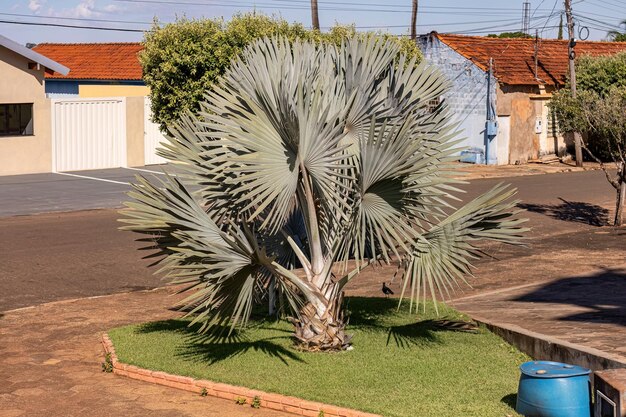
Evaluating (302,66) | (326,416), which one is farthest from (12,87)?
(326,416)

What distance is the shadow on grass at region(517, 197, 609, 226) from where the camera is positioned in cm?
2192

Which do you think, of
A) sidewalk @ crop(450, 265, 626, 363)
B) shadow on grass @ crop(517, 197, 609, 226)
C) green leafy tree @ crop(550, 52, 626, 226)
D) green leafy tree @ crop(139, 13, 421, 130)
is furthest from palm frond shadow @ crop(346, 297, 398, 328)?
green leafy tree @ crop(139, 13, 421, 130)

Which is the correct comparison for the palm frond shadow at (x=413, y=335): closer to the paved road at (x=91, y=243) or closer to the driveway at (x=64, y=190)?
the paved road at (x=91, y=243)

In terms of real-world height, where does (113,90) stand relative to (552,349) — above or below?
above

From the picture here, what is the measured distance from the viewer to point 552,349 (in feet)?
31.4

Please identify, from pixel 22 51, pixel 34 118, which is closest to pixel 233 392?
pixel 22 51

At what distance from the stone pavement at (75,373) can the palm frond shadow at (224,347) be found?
2.56 feet

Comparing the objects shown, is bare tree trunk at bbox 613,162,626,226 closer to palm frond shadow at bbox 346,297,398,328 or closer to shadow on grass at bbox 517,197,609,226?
shadow on grass at bbox 517,197,609,226

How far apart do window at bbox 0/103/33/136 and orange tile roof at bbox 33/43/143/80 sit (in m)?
10.5

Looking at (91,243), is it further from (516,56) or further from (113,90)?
(113,90)

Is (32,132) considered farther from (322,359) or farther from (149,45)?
(322,359)

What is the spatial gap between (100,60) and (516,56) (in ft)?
56.8

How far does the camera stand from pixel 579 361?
9078 mm

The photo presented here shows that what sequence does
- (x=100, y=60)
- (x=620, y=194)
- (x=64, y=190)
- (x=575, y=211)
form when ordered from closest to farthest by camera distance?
(x=620, y=194) < (x=575, y=211) < (x=64, y=190) < (x=100, y=60)
